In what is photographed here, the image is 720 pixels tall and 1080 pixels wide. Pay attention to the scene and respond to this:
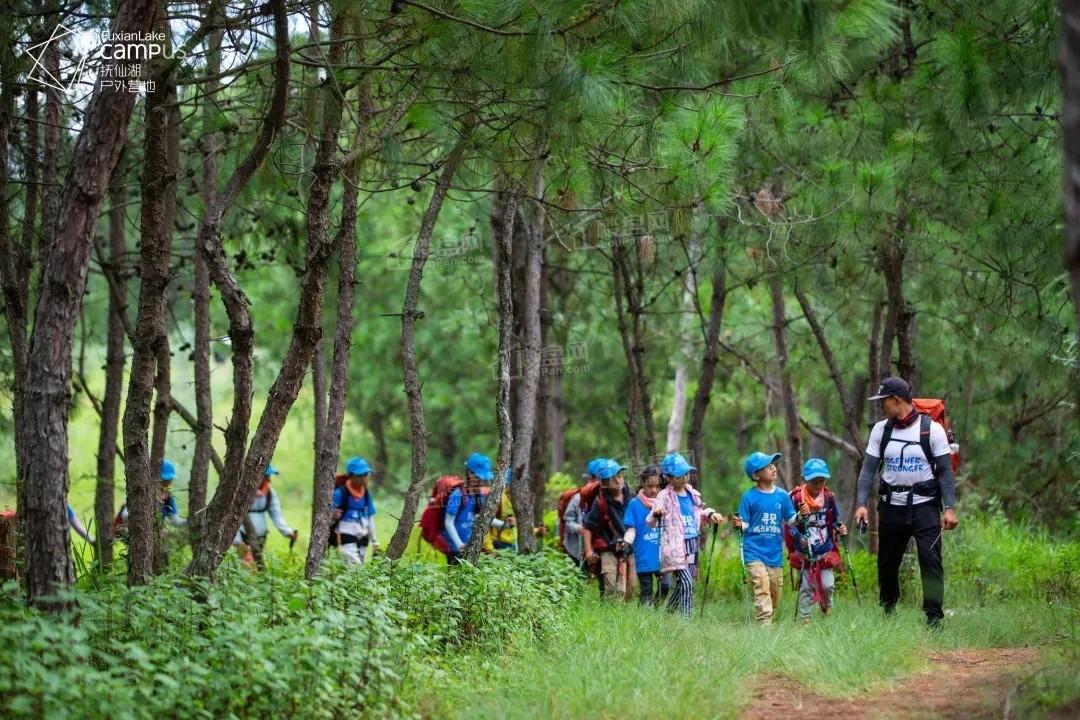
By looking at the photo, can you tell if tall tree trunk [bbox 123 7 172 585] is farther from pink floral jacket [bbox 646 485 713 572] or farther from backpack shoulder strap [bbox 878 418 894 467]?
backpack shoulder strap [bbox 878 418 894 467]

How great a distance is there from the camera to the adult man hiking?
9.18 m

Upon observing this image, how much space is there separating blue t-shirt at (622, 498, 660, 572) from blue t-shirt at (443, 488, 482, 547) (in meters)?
1.83

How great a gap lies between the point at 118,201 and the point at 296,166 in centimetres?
349

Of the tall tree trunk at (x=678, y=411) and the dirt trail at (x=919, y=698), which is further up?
the tall tree trunk at (x=678, y=411)

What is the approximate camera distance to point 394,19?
820cm

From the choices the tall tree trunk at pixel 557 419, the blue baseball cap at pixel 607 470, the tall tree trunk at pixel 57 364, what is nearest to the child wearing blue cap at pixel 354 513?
the blue baseball cap at pixel 607 470

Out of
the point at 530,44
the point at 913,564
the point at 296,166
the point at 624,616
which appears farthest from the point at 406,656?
the point at 913,564

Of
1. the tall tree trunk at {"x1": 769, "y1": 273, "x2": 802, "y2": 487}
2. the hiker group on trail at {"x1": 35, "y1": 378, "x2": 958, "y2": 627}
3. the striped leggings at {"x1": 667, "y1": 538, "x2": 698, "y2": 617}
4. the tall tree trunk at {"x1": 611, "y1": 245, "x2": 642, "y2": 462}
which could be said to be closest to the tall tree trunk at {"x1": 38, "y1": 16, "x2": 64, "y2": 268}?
the hiker group on trail at {"x1": 35, "y1": 378, "x2": 958, "y2": 627}

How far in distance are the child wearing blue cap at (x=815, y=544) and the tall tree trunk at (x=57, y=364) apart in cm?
628

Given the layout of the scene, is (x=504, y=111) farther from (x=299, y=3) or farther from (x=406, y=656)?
(x=406, y=656)

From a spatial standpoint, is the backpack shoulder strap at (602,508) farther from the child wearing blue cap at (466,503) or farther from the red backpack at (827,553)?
the red backpack at (827,553)

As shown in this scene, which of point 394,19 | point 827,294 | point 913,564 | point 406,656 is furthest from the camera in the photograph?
point 827,294

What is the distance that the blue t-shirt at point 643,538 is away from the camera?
35.1ft

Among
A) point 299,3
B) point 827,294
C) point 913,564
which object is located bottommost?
point 913,564
